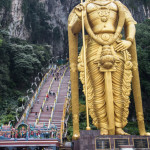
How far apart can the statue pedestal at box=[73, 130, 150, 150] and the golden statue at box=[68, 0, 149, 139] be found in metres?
0.56

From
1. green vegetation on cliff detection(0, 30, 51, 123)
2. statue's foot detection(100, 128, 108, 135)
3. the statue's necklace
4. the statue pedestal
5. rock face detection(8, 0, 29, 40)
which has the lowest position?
the statue pedestal

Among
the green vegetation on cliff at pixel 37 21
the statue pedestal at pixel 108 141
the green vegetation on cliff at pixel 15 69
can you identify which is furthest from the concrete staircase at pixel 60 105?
the green vegetation on cliff at pixel 37 21

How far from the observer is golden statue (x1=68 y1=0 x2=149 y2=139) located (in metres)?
5.74

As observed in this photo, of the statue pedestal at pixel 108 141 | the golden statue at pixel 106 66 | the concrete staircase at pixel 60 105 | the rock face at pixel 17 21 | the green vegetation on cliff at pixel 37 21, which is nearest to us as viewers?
the statue pedestal at pixel 108 141

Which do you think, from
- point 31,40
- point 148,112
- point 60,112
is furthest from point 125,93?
point 31,40

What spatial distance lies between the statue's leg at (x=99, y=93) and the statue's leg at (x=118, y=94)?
29 centimetres

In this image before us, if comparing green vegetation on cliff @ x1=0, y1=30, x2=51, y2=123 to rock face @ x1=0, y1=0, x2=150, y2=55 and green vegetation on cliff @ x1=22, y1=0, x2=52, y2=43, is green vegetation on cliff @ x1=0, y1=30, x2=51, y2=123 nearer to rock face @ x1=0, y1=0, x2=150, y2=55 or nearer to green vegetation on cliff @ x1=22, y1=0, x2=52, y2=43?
rock face @ x1=0, y1=0, x2=150, y2=55

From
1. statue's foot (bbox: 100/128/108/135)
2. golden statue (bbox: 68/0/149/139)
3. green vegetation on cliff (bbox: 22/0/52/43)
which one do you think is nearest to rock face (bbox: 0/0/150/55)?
green vegetation on cliff (bbox: 22/0/52/43)

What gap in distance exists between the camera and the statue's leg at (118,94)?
19.1 ft

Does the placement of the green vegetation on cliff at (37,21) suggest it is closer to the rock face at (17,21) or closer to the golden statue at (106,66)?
the rock face at (17,21)

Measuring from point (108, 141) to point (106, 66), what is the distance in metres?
1.80

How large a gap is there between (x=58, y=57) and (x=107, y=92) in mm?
24853

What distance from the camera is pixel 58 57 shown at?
30.2m

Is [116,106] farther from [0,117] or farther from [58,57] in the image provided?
[58,57]
